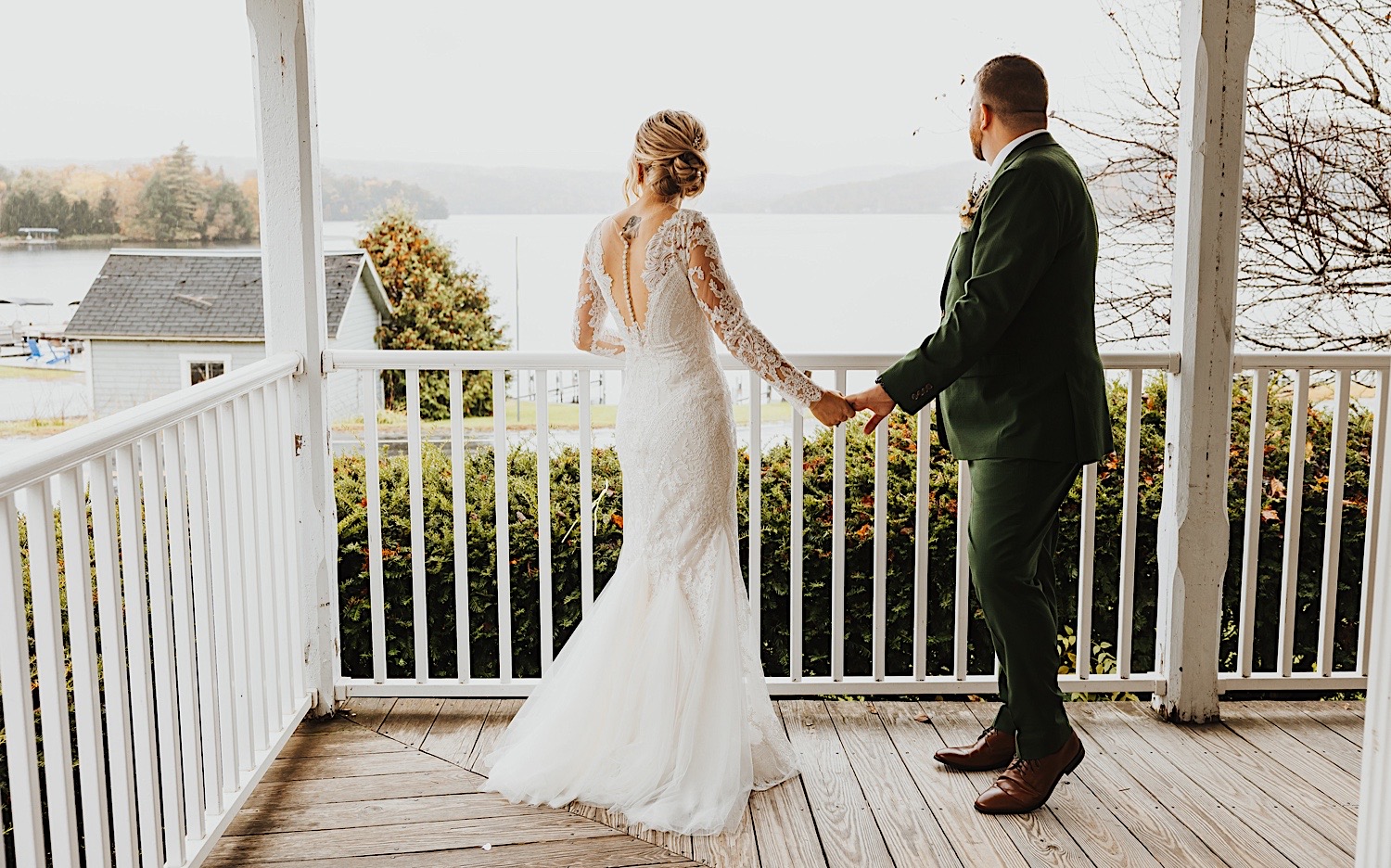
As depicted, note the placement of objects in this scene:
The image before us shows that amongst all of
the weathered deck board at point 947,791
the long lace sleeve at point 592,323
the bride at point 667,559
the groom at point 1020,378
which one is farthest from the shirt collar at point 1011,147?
the weathered deck board at point 947,791

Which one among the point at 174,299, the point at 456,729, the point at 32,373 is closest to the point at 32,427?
the point at 32,373

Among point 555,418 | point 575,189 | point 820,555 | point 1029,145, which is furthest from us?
point 575,189

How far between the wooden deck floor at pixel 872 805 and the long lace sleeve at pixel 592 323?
3.79ft

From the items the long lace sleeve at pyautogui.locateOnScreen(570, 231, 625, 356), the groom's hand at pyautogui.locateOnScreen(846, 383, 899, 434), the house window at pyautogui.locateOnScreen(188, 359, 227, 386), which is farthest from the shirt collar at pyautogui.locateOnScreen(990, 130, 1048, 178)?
the house window at pyautogui.locateOnScreen(188, 359, 227, 386)

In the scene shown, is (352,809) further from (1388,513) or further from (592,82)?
(592,82)

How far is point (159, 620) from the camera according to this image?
7.22ft

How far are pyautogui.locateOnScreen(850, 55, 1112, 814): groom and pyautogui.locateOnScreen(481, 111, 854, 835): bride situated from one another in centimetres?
37

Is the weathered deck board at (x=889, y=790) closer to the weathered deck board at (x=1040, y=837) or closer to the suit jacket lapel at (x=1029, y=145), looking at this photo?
the weathered deck board at (x=1040, y=837)

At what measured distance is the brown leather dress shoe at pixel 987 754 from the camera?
305 cm

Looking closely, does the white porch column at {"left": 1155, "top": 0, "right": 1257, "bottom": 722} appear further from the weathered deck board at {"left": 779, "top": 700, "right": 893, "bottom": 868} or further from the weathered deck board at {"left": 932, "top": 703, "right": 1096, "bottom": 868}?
the weathered deck board at {"left": 779, "top": 700, "right": 893, "bottom": 868}

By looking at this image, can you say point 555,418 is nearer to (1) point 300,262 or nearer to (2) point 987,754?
(1) point 300,262

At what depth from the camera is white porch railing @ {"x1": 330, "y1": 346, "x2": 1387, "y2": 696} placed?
3.32 m

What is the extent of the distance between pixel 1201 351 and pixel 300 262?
8.18 feet

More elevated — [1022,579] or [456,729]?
[1022,579]
